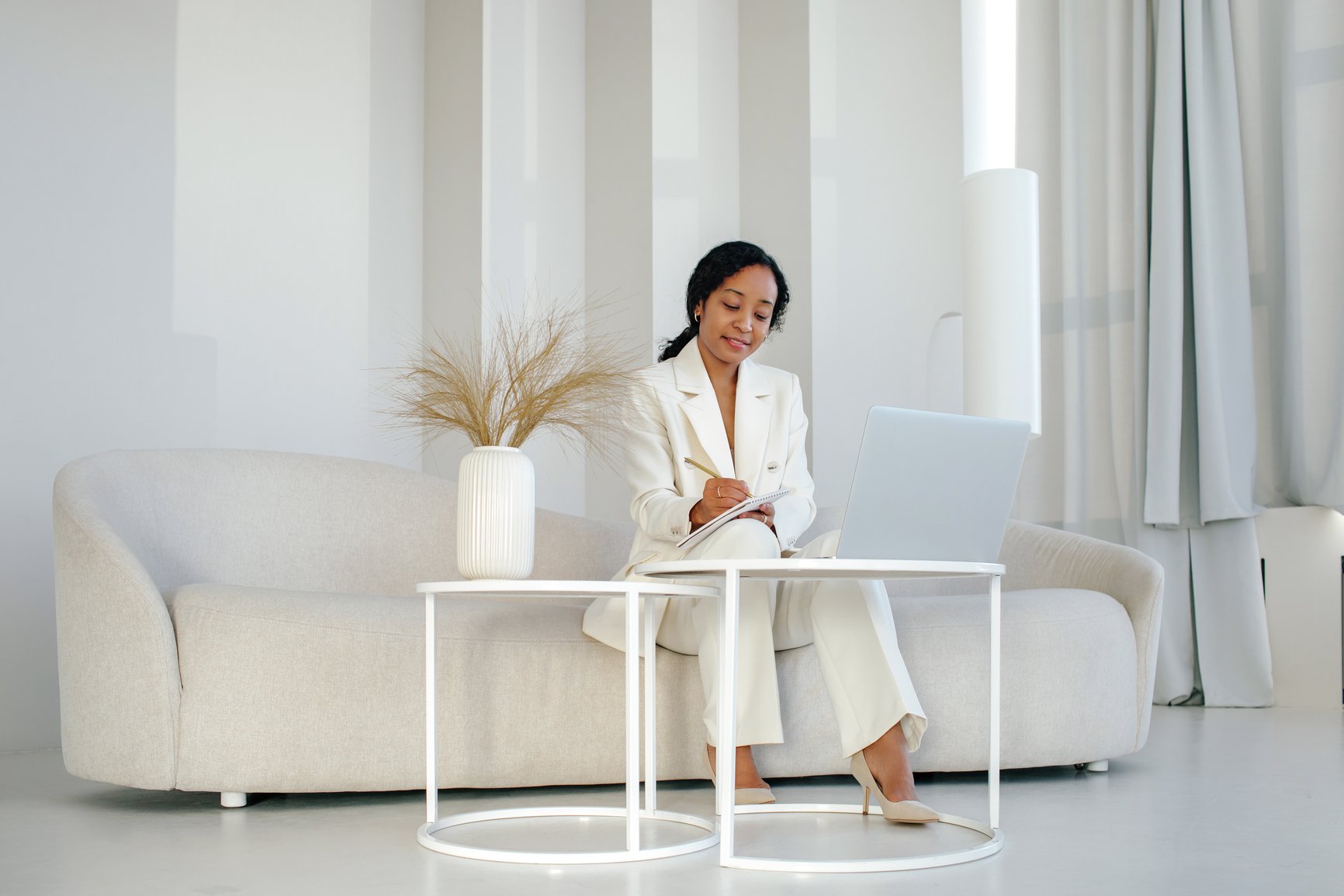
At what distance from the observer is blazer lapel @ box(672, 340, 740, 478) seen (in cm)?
229

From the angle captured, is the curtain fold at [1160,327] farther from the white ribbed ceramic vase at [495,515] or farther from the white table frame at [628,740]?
the white ribbed ceramic vase at [495,515]

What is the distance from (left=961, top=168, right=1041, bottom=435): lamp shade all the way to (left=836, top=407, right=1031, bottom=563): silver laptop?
5.05ft

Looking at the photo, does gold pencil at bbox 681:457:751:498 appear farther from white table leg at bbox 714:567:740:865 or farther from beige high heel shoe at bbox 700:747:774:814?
beige high heel shoe at bbox 700:747:774:814

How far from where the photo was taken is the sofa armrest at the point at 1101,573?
2.54 metres

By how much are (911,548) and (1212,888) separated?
536mm

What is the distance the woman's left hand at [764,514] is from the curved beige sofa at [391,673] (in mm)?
390

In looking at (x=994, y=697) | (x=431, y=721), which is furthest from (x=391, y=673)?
(x=994, y=697)

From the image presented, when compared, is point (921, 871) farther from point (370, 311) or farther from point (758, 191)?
point (758, 191)

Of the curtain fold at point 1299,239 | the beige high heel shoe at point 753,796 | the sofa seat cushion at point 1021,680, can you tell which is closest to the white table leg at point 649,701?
the beige high heel shoe at point 753,796

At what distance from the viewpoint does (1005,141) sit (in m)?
4.35

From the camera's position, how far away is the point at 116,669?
7.02ft

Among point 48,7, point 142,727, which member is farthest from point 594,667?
point 48,7

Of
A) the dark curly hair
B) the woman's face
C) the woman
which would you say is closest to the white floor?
the woman

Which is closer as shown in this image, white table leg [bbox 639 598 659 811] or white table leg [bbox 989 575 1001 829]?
white table leg [bbox 989 575 1001 829]
